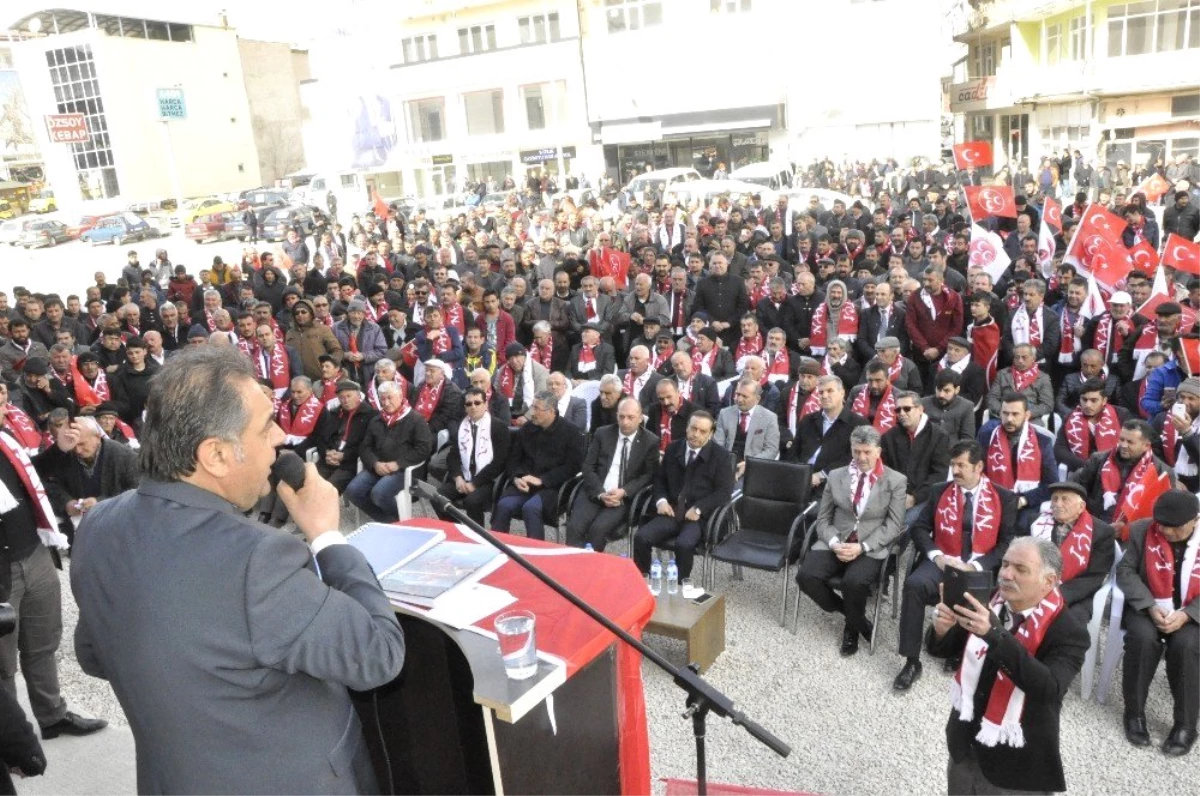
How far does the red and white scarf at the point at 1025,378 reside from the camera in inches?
277

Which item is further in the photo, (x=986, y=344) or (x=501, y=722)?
(x=986, y=344)

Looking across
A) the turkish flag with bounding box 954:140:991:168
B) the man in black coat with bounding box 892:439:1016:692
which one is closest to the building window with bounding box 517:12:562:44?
the turkish flag with bounding box 954:140:991:168

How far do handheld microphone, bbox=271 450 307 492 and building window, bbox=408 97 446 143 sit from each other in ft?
125

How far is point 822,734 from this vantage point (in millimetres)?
4445

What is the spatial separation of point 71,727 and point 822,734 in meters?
3.91

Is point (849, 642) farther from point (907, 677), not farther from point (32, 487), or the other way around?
point (32, 487)

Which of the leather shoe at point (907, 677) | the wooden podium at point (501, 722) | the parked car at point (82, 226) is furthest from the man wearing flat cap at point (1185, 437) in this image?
the parked car at point (82, 226)

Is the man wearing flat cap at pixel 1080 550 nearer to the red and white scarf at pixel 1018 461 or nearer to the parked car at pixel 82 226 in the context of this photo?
the red and white scarf at pixel 1018 461

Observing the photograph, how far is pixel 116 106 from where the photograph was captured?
145 feet

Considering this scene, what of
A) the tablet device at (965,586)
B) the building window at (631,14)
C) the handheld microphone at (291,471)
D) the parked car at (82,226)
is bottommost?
the tablet device at (965,586)

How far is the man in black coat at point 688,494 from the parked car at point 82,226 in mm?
33321

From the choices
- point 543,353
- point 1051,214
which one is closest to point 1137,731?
point 543,353

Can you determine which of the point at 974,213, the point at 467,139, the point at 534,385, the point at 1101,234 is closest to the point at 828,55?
the point at 467,139

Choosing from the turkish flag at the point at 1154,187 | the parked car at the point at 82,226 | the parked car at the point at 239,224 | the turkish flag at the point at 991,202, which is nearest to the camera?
the turkish flag at the point at 991,202
